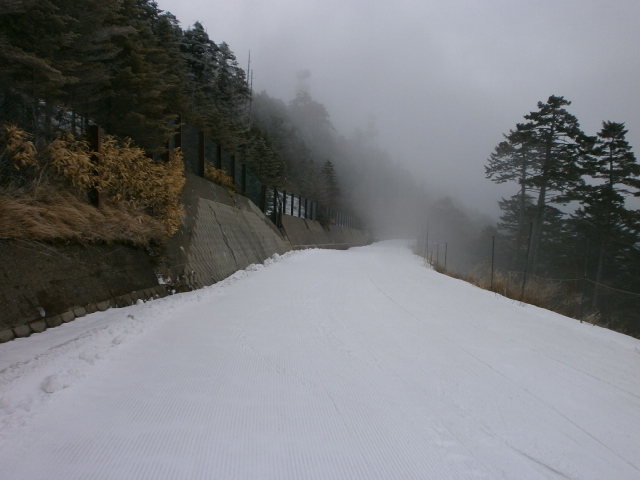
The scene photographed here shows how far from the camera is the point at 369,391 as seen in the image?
3.38 metres

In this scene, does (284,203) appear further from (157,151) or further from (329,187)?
(329,187)

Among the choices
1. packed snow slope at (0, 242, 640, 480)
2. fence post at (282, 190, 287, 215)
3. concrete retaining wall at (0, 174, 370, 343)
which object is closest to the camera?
packed snow slope at (0, 242, 640, 480)

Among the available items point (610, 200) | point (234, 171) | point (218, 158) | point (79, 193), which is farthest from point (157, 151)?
point (610, 200)

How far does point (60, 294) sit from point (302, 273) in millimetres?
7701

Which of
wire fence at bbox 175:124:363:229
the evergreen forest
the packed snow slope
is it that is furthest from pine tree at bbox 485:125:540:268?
the packed snow slope

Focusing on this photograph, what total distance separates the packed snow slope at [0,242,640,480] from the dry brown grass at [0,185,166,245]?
3.82ft

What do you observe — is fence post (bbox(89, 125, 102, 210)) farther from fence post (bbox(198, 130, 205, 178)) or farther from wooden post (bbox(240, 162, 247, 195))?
wooden post (bbox(240, 162, 247, 195))

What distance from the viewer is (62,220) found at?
5.02 meters

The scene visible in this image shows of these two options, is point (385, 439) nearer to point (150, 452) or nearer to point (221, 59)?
point (150, 452)

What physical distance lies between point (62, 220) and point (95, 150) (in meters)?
1.89

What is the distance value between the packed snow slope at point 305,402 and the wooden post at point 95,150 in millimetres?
2070

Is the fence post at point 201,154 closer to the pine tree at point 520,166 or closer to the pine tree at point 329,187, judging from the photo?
the pine tree at point 520,166

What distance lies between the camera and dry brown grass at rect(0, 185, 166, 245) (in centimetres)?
433

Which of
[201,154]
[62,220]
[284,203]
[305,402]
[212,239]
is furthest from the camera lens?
[284,203]
